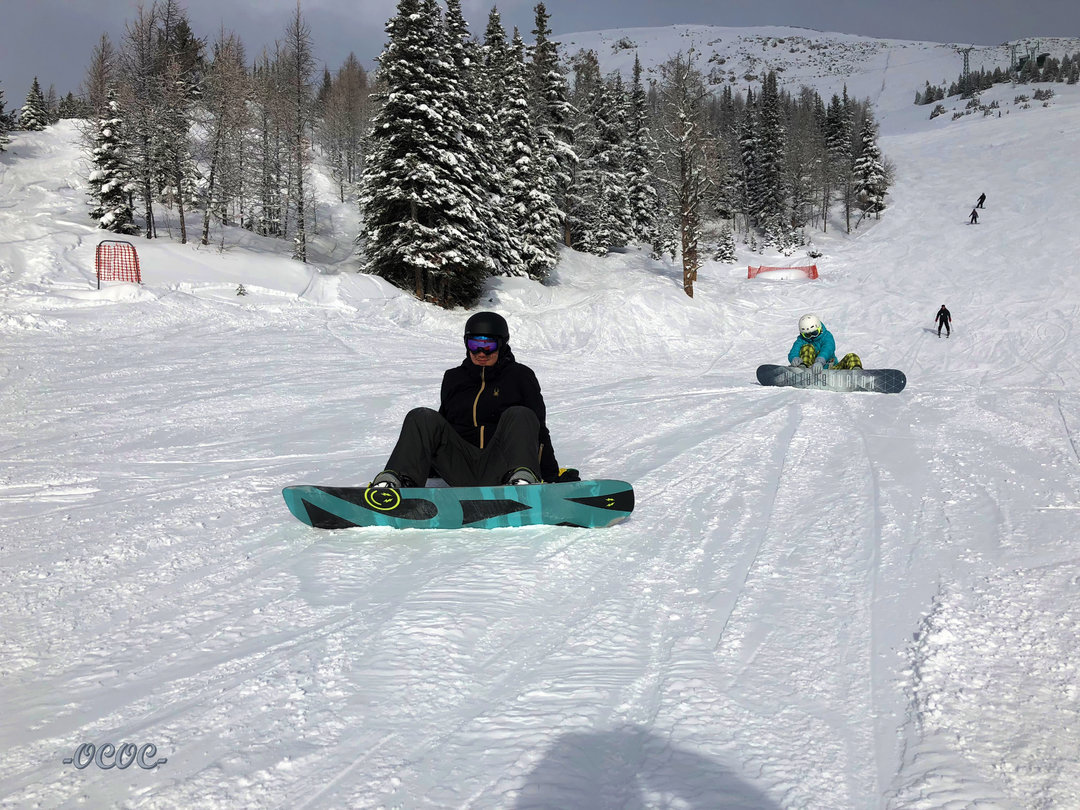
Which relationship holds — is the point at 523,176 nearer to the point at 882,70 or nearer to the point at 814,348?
the point at 814,348

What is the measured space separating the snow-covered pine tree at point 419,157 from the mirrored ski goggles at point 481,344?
18.7 meters

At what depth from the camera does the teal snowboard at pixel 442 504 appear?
4148 millimetres

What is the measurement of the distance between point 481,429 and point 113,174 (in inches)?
1196

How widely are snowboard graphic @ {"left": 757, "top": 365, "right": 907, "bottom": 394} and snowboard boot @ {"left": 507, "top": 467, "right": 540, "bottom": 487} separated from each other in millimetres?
8302

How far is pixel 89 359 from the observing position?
433 inches

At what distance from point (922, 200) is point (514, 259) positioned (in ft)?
119

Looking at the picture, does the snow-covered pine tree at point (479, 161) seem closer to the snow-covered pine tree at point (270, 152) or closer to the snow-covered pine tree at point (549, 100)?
the snow-covered pine tree at point (549, 100)

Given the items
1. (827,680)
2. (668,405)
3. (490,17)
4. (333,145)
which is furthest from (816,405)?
(333,145)

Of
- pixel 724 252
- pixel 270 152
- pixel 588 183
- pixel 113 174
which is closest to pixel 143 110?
pixel 113 174

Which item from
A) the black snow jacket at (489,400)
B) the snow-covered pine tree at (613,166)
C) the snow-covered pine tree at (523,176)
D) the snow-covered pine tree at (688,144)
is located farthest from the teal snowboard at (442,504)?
the snow-covered pine tree at (613,166)

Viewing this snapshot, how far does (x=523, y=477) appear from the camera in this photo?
429 centimetres

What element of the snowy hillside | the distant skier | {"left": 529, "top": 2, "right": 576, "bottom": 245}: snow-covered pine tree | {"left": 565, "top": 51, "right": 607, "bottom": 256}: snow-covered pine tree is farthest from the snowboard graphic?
the snowy hillside

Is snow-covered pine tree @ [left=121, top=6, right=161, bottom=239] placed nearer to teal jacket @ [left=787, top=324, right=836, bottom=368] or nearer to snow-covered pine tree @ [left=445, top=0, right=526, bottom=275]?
snow-covered pine tree @ [left=445, top=0, right=526, bottom=275]

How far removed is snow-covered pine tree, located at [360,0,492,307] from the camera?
22.5 metres
